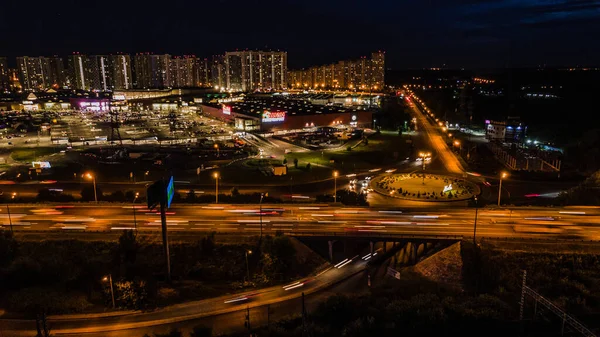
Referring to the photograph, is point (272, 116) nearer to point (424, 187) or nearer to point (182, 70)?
point (424, 187)

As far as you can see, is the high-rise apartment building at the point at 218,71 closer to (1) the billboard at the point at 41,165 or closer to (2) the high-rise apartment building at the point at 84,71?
(2) the high-rise apartment building at the point at 84,71

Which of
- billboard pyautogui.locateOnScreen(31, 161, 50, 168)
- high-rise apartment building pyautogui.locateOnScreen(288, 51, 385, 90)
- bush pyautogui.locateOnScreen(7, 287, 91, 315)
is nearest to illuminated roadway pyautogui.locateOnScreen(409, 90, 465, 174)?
bush pyautogui.locateOnScreen(7, 287, 91, 315)

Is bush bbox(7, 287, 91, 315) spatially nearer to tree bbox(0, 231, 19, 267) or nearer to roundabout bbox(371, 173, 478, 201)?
tree bbox(0, 231, 19, 267)

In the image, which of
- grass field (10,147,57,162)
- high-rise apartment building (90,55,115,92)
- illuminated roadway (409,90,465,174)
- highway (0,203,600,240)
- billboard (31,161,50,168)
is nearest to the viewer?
highway (0,203,600,240)

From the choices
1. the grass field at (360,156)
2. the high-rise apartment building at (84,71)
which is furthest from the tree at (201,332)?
the high-rise apartment building at (84,71)

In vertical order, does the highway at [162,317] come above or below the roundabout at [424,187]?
below

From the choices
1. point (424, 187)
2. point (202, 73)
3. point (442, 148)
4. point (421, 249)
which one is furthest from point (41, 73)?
point (421, 249)
